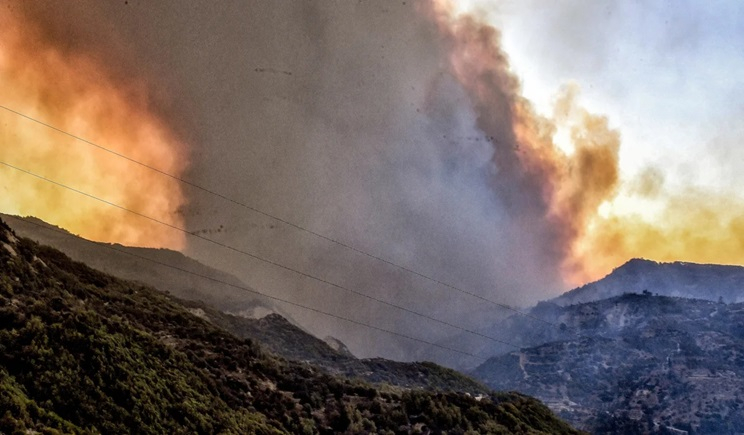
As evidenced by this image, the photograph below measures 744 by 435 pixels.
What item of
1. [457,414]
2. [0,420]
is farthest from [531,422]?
[0,420]

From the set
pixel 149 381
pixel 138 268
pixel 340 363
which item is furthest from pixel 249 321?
pixel 149 381

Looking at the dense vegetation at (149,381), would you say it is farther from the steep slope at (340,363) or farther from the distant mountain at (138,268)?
the distant mountain at (138,268)

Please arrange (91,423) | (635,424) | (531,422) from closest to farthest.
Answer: (91,423) → (531,422) → (635,424)

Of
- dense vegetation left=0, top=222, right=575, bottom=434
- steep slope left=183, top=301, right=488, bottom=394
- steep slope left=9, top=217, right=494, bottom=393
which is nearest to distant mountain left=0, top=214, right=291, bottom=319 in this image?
steep slope left=9, top=217, right=494, bottom=393

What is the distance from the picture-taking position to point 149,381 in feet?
76.2

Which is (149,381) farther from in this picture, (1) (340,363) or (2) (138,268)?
(2) (138,268)

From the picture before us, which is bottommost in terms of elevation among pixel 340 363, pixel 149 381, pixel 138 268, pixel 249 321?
pixel 149 381

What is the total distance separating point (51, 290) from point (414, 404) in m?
29.4

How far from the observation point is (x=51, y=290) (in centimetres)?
2959

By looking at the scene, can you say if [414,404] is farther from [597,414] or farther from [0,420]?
[597,414]

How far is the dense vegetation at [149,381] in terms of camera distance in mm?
18469

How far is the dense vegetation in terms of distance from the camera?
1847cm

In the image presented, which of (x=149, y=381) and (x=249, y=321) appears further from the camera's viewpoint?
(x=249, y=321)

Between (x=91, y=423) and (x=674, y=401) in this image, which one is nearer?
(x=91, y=423)
